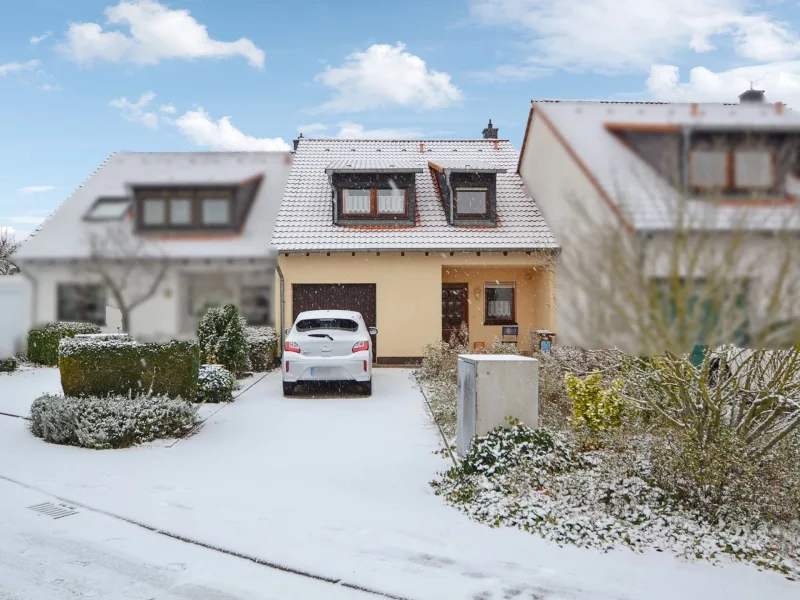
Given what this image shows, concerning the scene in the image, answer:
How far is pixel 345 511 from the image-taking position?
4602 millimetres

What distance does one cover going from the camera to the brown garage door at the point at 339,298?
47.0 feet

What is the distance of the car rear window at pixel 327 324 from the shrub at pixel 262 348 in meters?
3.01

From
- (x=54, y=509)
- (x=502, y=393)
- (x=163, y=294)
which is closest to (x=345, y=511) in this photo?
(x=502, y=393)

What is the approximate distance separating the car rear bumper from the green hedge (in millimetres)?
2141

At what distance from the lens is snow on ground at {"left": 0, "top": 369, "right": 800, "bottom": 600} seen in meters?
A: 3.47

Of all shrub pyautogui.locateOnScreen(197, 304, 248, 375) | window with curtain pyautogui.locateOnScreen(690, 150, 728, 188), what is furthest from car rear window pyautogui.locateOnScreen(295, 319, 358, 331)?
window with curtain pyautogui.locateOnScreen(690, 150, 728, 188)

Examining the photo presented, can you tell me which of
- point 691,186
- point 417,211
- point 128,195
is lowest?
point 691,186

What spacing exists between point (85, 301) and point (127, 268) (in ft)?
3.19

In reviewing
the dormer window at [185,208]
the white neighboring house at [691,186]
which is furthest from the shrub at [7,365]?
the white neighboring house at [691,186]

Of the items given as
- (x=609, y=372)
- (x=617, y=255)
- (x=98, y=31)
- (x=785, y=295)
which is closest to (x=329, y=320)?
(x=609, y=372)

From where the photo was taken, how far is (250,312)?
13680 mm

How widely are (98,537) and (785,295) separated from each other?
4.65 metres

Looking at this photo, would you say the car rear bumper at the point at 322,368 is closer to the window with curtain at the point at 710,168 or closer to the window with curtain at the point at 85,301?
the window with curtain at the point at 85,301

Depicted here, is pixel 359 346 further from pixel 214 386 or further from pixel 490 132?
pixel 490 132
